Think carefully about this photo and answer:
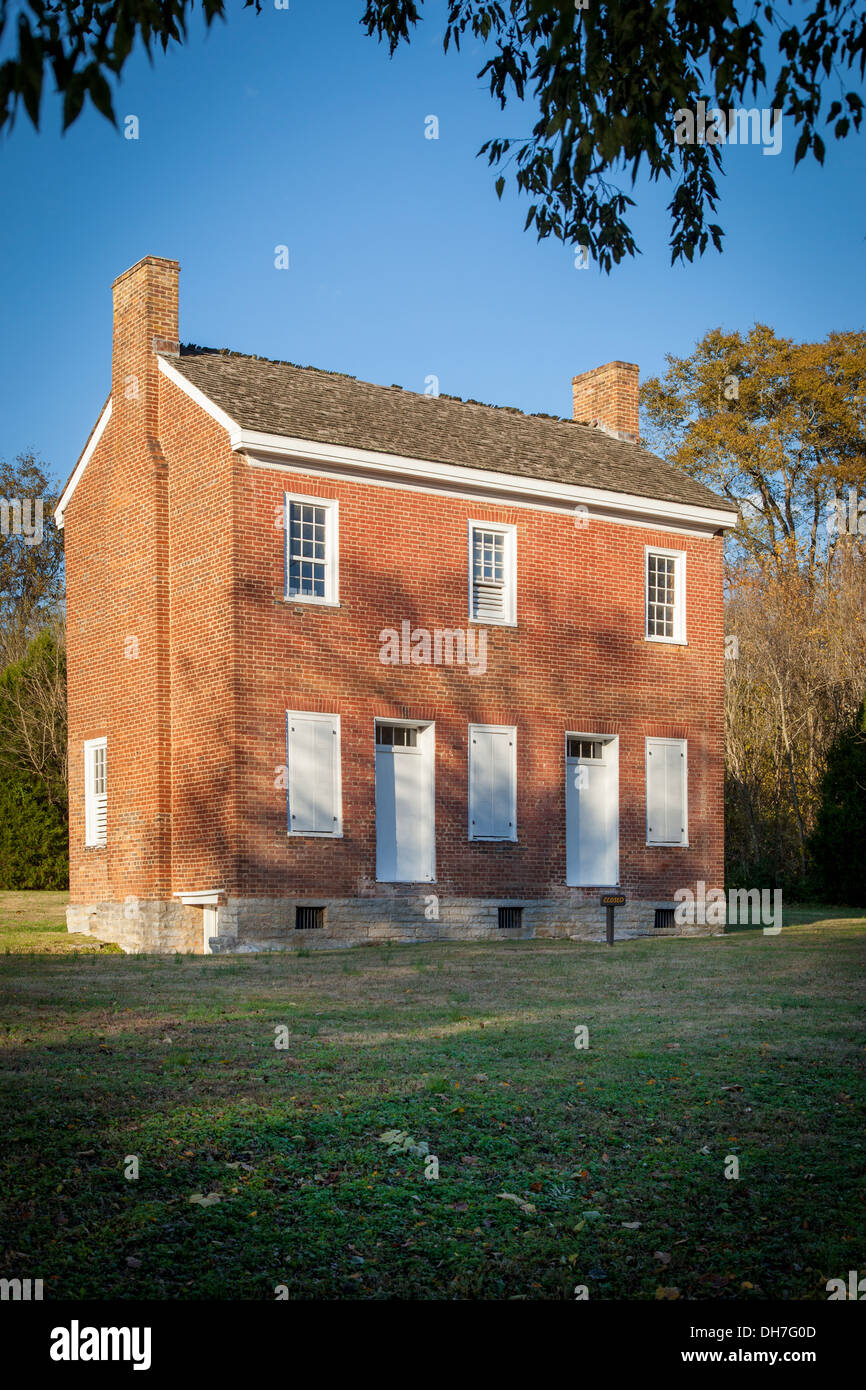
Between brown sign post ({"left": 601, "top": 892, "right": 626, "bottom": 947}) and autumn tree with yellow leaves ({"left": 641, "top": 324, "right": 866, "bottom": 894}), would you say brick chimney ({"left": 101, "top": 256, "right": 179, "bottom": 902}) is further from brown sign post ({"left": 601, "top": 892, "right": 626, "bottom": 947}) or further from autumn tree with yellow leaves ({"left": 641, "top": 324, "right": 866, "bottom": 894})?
autumn tree with yellow leaves ({"left": 641, "top": 324, "right": 866, "bottom": 894})

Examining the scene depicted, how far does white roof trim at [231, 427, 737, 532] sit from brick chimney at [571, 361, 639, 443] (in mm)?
3669

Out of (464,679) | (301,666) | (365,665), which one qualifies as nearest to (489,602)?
(464,679)

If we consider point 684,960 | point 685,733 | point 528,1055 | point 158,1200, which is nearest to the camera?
point 158,1200

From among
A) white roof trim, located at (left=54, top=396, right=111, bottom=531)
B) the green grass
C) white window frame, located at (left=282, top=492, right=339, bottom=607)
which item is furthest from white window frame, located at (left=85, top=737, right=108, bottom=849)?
white window frame, located at (left=282, top=492, right=339, bottom=607)

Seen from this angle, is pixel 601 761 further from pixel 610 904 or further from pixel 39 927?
pixel 39 927

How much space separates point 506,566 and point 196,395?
221 inches

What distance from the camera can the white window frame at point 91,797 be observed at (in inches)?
941

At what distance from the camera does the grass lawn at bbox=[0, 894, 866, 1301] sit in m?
6.35

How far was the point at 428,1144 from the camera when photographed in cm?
796

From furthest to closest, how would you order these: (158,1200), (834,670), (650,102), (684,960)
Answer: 1. (834,670)
2. (684,960)
3. (650,102)
4. (158,1200)

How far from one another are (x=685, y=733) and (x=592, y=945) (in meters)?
5.59

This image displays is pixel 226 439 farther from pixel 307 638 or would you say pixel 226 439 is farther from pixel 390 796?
pixel 390 796

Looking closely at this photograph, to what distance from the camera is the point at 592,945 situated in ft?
69.5

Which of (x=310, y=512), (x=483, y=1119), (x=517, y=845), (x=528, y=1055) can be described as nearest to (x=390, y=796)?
(x=517, y=845)
